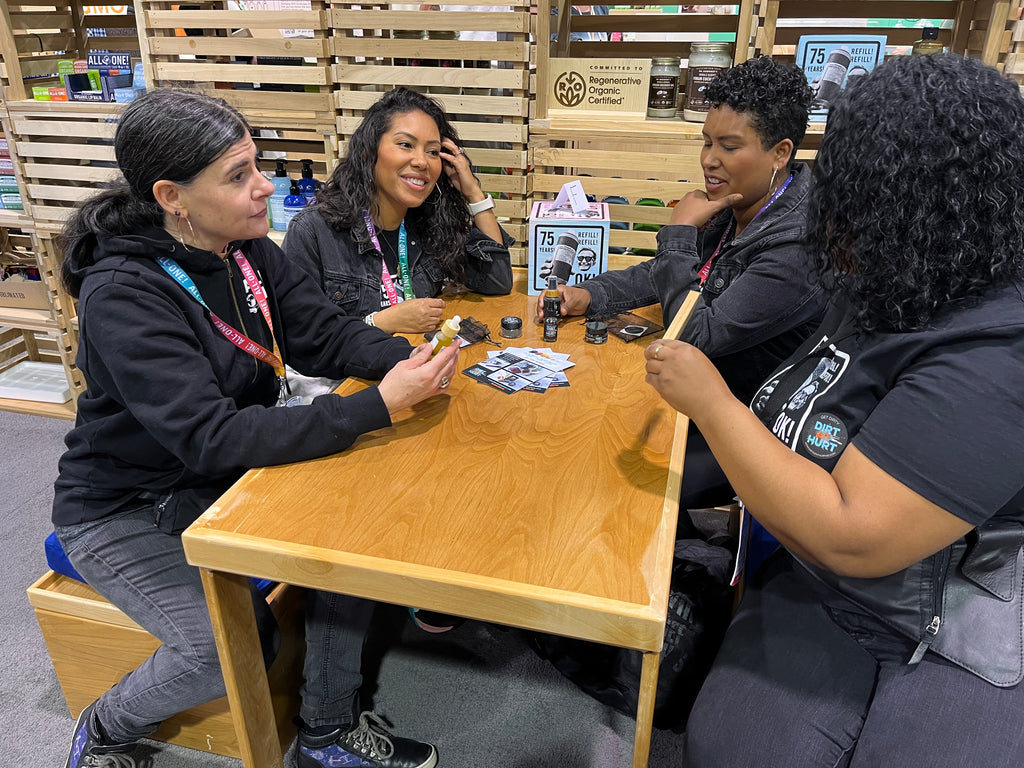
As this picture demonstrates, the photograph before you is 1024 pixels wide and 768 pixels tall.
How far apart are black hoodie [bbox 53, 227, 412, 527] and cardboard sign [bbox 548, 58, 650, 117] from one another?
1.25m

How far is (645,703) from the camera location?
105 centimetres

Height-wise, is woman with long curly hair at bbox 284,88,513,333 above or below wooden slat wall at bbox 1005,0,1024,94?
below

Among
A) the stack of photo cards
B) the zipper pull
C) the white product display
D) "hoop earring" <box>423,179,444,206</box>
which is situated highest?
"hoop earring" <box>423,179,444,206</box>

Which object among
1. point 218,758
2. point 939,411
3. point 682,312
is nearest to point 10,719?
point 218,758

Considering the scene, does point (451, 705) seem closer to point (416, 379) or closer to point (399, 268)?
point (416, 379)

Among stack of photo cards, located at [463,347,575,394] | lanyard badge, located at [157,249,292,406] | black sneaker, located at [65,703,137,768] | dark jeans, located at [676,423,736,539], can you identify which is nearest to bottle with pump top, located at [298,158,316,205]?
lanyard badge, located at [157,249,292,406]

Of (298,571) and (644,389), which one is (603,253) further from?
(298,571)

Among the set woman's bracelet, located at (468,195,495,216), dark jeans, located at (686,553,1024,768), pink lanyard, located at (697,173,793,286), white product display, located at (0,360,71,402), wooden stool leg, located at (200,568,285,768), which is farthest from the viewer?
white product display, located at (0,360,71,402)

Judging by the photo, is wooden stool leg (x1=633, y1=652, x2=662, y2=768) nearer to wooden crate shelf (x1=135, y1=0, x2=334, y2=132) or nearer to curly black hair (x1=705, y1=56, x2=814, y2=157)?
curly black hair (x1=705, y1=56, x2=814, y2=157)

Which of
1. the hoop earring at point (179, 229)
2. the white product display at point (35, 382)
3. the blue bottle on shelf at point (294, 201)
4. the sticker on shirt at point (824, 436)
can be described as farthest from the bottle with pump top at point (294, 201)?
the sticker on shirt at point (824, 436)

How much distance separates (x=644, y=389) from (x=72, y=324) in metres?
2.72

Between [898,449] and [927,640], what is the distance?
0.39 metres

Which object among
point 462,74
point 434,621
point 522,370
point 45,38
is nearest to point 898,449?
point 522,370

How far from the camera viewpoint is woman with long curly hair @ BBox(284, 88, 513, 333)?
2.04 m
